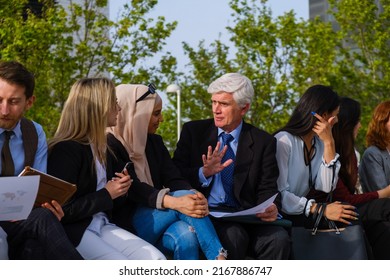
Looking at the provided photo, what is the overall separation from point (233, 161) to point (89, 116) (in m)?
1.34

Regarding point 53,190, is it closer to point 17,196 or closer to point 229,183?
point 17,196

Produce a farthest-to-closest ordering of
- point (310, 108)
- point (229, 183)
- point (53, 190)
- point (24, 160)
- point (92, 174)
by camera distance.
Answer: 1. point (310, 108)
2. point (229, 183)
3. point (92, 174)
4. point (24, 160)
5. point (53, 190)

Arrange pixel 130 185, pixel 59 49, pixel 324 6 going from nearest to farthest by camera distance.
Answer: pixel 130 185, pixel 59 49, pixel 324 6

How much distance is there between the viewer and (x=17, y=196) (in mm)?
4918

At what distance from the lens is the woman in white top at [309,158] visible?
682 cm

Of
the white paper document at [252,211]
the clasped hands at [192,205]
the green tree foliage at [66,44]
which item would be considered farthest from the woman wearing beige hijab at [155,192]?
the green tree foliage at [66,44]

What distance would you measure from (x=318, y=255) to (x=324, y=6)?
69.7m

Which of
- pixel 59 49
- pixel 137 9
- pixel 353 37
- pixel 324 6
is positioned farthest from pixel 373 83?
pixel 324 6

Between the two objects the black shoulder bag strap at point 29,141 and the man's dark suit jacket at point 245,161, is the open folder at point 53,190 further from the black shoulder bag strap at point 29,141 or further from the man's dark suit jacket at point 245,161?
the man's dark suit jacket at point 245,161

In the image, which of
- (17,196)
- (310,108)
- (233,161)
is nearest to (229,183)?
(233,161)

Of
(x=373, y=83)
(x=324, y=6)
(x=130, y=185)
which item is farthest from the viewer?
(x=324, y=6)

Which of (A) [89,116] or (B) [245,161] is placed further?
(B) [245,161]

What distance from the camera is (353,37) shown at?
3108cm

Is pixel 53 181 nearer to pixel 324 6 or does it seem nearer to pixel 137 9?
pixel 137 9
